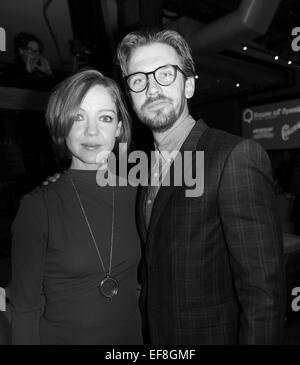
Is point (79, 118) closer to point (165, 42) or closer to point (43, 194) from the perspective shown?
point (43, 194)

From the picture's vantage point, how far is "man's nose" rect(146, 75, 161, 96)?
132 centimetres

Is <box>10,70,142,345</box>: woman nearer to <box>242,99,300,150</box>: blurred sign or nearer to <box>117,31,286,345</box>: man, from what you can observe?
<box>117,31,286,345</box>: man

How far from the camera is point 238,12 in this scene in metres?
3.40

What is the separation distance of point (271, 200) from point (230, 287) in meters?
0.38

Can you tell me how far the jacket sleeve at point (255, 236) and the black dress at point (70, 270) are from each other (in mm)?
491

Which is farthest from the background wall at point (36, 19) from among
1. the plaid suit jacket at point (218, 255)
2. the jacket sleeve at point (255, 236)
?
the jacket sleeve at point (255, 236)

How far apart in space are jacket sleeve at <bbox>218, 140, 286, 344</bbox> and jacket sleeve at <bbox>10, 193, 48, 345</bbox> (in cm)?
68

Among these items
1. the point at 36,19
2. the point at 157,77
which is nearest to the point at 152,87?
the point at 157,77

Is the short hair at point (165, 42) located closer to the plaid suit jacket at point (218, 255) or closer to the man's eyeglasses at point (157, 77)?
the man's eyeglasses at point (157, 77)

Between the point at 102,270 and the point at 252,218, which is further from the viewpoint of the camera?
the point at 102,270

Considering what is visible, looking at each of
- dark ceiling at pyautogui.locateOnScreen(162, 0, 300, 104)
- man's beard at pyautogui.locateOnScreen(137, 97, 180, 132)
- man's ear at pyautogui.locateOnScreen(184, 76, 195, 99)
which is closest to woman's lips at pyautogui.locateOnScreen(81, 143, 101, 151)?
man's beard at pyautogui.locateOnScreen(137, 97, 180, 132)
